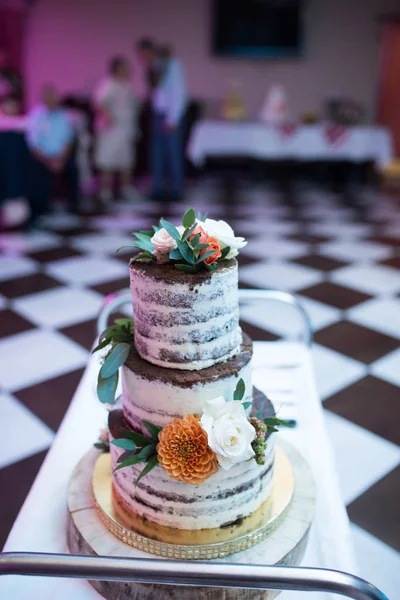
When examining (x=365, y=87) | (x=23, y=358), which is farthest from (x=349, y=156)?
(x=23, y=358)

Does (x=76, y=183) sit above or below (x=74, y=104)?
below

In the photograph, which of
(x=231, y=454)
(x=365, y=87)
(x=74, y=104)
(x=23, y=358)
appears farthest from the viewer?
(x=365, y=87)

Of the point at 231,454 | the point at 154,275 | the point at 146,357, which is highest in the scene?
the point at 154,275

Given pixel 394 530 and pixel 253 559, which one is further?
pixel 394 530

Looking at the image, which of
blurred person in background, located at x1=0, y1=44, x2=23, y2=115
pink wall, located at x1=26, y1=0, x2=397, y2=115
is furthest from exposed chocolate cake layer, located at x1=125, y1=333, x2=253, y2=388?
pink wall, located at x1=26, y1=0, x2=397, y2=115

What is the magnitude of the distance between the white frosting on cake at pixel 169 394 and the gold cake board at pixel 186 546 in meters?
0.25

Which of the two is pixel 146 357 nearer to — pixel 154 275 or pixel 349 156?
pixel 154 275

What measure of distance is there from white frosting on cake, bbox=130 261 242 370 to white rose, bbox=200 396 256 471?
9cm

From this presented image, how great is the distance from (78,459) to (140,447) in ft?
1.56

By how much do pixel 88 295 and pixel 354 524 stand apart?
2040 millimetres

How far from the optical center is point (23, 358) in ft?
8.16

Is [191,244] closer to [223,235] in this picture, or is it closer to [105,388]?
[223,235]

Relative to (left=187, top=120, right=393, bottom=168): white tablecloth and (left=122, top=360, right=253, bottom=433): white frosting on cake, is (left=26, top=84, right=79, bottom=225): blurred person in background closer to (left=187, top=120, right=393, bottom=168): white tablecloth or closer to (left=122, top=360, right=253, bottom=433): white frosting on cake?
(left=187, top=120, right=393, bottom=168): white tablecloth

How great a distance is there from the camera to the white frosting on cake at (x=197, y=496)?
3.66 ft
